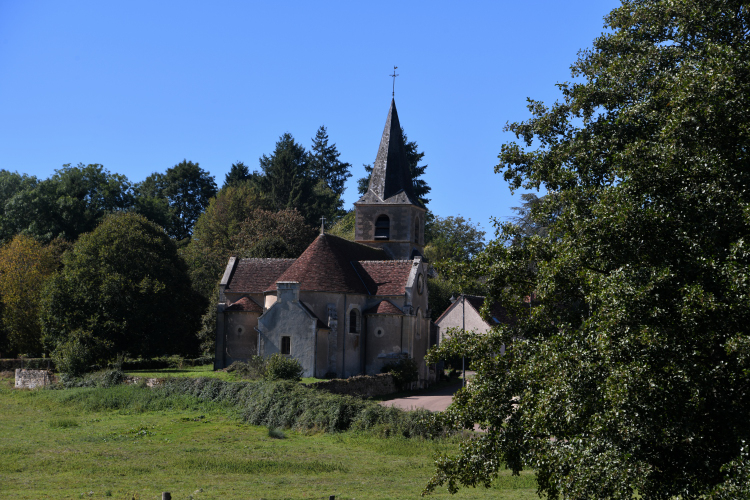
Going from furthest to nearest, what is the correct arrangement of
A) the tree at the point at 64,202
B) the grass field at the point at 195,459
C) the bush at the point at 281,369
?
the tree at the point at 64,202 < the bush at the point at 281,369 < the grass field at the point at 195,459

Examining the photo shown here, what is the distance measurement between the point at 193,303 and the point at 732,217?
43.0 metres

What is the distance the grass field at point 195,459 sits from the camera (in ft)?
50.2

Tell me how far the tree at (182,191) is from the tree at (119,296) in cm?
4036

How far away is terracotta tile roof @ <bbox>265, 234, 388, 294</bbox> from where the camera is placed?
39.5m

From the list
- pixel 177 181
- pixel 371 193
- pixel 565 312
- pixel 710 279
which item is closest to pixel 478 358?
pixel 565 312

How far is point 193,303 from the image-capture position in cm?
4884

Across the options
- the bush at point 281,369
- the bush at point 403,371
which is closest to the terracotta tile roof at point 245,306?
the bush at point 403,371

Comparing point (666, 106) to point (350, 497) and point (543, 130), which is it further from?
point (350, 497)

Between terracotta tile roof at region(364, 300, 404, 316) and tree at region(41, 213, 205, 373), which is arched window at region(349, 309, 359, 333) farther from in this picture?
tree at region(41, 213, 205, 373)

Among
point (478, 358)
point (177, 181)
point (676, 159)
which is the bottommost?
point (478, 358)

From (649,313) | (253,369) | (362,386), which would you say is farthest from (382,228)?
(649,313)

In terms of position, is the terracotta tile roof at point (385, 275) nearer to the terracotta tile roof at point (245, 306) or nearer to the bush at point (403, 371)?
the bush at point (403, 371)

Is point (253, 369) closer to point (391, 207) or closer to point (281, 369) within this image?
point (281, 369)

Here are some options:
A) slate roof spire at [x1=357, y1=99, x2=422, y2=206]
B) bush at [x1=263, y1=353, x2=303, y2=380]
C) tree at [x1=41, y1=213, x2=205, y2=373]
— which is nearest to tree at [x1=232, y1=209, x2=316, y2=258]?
slate roof spire at [x1=357, y1=99, x2=422, y2=206]
